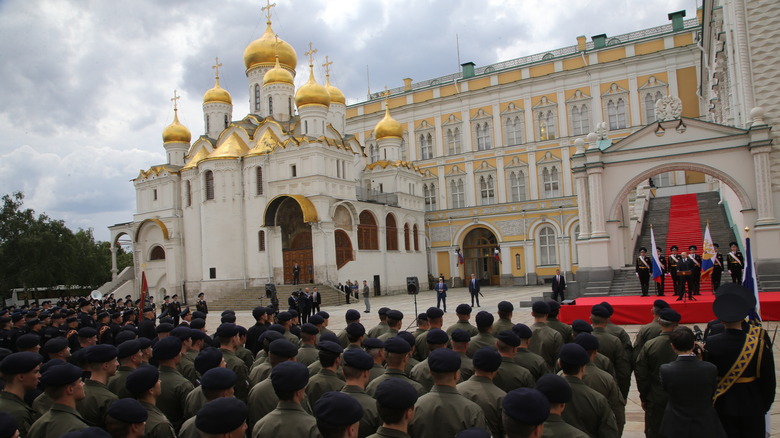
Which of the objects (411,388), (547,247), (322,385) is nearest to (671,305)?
(322,385)

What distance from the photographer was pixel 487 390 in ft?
14.7

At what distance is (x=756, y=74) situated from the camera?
19.6 meters

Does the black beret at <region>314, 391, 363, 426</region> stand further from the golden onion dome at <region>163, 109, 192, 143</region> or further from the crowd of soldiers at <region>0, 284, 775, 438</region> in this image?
the golden onion dome at <region>163, 109, 192, 143</region>

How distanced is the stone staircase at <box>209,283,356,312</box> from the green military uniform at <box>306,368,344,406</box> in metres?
25.4

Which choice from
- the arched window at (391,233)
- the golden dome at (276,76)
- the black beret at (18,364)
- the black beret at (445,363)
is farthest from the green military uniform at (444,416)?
the golden dome at (276,76)

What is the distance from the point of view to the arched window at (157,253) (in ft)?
128

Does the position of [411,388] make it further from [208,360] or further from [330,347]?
[208,360]

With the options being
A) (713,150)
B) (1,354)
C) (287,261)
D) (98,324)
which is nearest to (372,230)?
(287,261)

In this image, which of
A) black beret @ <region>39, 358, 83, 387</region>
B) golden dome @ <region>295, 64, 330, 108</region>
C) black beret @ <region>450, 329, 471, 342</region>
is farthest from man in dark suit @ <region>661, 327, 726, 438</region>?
Result: golden dome @ <region>295, 64, 330, 108</region>

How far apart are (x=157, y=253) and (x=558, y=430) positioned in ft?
130

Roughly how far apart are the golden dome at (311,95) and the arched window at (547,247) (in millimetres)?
17665

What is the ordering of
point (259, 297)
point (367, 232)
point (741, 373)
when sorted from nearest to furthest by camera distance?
point (741, 373) → point (259, 297) → point (367, 232)

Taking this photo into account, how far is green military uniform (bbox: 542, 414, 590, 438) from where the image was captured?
11.3 feet

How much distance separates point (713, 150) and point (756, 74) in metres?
3.16
